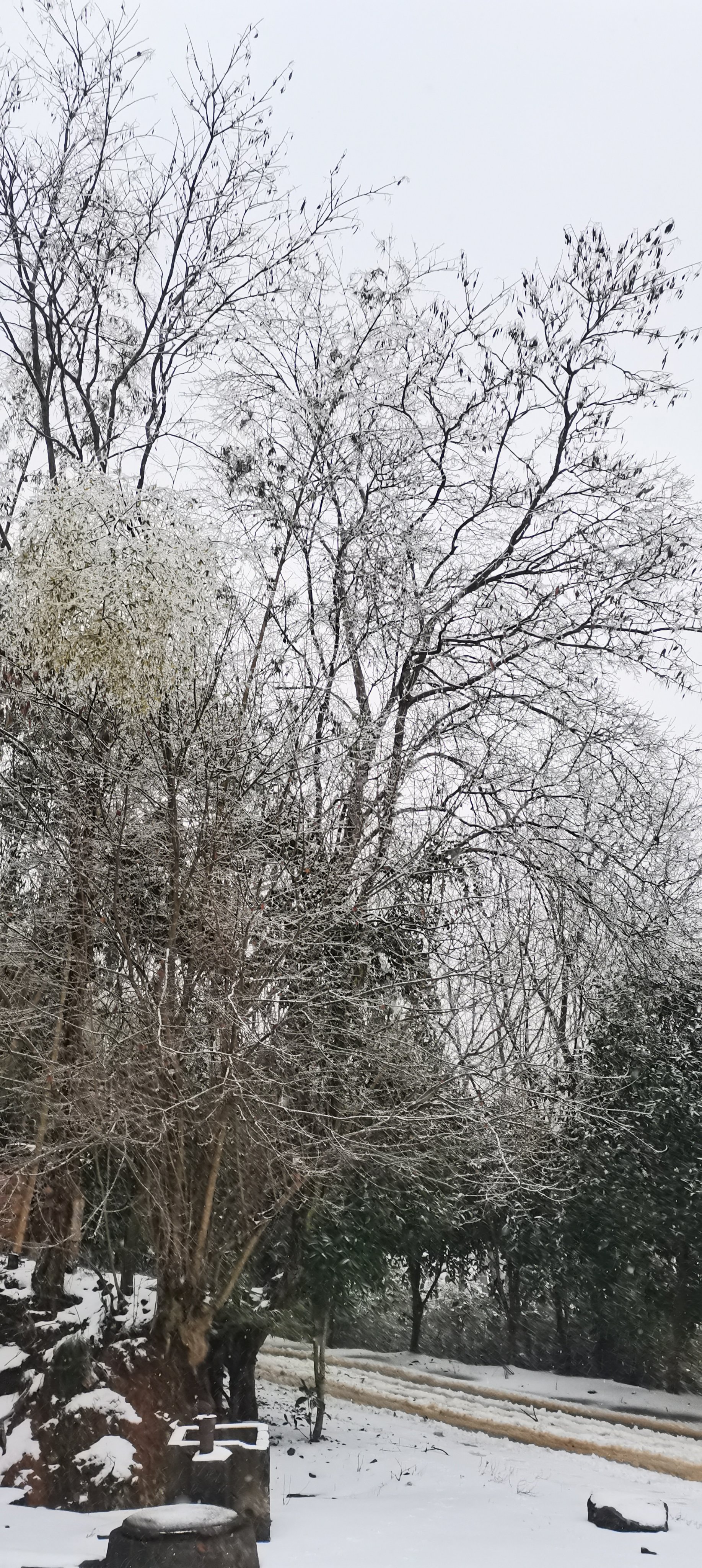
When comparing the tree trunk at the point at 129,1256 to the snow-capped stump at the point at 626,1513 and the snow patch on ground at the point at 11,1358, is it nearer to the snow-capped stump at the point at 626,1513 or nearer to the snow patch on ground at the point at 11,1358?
the snow patch on ground at the point at 11,1358

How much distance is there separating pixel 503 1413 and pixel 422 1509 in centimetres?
473

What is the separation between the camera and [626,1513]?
21.9 ft

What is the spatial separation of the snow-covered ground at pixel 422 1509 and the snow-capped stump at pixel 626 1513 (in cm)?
11

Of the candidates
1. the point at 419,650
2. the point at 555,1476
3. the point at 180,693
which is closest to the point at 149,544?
the point at 180,693

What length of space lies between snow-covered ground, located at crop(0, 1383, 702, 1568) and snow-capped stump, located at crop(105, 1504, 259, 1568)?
1.60 feet

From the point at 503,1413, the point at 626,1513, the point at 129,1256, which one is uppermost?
the point at 129,1256

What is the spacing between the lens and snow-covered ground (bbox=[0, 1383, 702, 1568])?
19.2 ft

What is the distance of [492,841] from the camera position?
8859mm

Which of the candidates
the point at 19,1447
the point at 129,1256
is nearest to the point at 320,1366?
the point at 129,1256

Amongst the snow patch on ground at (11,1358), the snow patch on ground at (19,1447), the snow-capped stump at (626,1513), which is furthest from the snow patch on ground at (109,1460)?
the snow-capped stump at (626,1513)

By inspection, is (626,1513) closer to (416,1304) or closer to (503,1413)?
(503,1413)

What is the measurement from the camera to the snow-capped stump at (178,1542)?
477 centimetres

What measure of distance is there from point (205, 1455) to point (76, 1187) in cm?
242

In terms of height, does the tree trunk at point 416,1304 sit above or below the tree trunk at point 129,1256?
below
